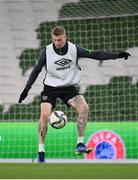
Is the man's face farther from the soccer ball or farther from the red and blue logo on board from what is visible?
the red and blue logo on board

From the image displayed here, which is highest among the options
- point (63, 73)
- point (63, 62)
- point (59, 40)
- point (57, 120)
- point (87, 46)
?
point (87, 46)

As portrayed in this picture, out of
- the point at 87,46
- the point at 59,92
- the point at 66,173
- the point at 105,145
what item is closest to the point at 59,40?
the point at 59,92

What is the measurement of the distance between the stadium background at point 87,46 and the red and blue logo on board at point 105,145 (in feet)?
→ 5.57

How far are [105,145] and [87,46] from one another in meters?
3.25

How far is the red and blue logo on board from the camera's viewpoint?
10719 millimetres

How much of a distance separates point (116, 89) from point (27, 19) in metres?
2.27

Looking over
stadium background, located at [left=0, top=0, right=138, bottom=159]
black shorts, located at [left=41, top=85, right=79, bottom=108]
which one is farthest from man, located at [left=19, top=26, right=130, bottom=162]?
stadium background, located at [left=0, top=0, right=138, bottom=159]

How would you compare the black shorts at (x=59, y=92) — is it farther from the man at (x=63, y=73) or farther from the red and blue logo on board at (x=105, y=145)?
the red and blue logo on board at (x=105, y=145)

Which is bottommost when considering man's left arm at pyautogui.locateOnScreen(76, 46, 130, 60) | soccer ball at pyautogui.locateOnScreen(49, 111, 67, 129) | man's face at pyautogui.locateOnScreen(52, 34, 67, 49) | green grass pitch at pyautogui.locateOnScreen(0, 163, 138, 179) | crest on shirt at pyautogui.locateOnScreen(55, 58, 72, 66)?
green grass pitch at pyautogui.locateOnScreen(0, 163, 138, 179)

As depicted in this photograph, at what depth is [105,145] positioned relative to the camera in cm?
1082

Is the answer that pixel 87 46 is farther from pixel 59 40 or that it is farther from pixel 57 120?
pixel 57 120

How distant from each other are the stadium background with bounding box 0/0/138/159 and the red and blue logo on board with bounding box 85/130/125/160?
5.57 ft

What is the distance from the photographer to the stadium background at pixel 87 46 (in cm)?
1295

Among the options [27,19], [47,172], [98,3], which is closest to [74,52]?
[47,172]
